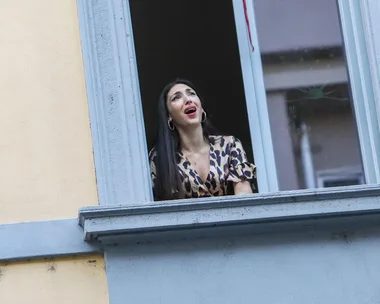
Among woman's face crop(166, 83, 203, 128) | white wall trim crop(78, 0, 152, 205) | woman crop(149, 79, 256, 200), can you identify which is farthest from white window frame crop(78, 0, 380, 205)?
woman's face crop(166, 83, 203, 128)

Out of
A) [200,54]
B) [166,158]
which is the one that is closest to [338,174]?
[166,158]

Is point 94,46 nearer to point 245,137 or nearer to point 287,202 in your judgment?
point 287,202

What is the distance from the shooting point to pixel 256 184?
7.01 metres

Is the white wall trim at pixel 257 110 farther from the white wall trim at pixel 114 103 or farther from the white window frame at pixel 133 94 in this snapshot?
the white wall trim at pixel 114 103

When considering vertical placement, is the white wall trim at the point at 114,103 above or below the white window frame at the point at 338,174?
above

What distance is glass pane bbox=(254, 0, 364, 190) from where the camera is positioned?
701 cm

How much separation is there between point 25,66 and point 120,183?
82 centimetres

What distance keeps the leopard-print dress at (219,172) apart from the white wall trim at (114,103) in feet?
0.97

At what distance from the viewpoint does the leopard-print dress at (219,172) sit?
274 inches

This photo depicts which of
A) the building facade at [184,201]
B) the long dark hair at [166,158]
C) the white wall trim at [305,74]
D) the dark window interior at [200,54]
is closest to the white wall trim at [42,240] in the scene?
the building facade at [184,201]

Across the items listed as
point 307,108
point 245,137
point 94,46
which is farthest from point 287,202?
point 245,137

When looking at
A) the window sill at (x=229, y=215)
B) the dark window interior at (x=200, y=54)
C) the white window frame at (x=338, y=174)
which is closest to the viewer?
the window sill at (x=229, y=215)

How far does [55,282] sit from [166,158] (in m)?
0.94

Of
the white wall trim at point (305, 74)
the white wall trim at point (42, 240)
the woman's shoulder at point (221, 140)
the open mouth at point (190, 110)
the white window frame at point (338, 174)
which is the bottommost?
the white wall trim at point (42, 240)
